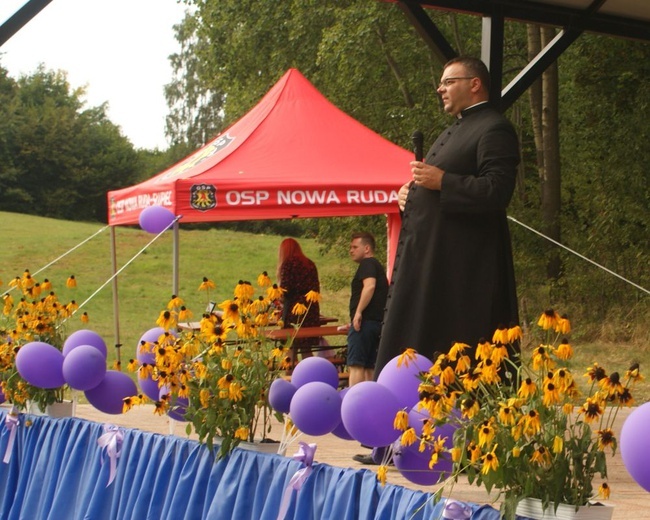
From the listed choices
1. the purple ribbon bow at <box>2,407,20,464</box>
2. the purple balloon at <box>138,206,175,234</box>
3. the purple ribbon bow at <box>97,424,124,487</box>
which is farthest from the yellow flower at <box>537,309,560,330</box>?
the purple balloon at <box>138,206,175,234</box>

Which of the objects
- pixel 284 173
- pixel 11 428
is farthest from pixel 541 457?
pixel 284 173

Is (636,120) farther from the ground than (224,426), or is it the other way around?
(636,120)

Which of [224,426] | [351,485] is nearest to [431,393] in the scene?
[351,485]

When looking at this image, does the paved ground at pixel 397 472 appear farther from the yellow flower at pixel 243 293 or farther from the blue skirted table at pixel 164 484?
the yellow flower at pixel 243 293

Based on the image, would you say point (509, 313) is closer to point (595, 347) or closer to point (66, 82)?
point (595, 347)

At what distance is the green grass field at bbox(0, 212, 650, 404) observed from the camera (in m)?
20.1

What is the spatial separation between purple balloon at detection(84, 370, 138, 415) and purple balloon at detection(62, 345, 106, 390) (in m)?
0.08

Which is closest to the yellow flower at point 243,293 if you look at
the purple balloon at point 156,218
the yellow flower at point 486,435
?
the yellow flower at point 486,435

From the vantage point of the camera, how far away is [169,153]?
165 ft

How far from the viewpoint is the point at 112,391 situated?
4.47 meters

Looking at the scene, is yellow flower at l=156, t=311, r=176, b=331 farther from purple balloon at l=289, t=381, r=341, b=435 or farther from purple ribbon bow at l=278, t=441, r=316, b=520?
purple ribbon bow at l=278, t=441, r=316, b=520

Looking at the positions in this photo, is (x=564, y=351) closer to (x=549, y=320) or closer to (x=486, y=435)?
(x=549, y=320)

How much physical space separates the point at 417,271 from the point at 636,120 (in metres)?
10.7

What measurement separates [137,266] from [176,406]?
911 inches
